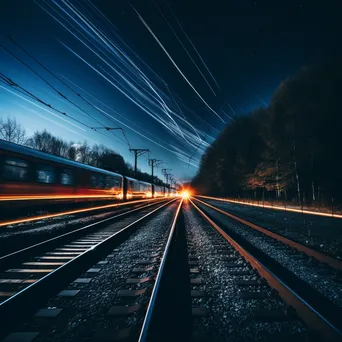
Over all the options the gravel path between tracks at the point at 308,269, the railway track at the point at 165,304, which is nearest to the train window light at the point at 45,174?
the railway track at the point at 165,304

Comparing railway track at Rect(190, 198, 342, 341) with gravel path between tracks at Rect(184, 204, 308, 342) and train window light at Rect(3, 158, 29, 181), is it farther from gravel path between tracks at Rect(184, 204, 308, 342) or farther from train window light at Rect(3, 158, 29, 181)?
train window light at Rect(3, 158, 29, 181)

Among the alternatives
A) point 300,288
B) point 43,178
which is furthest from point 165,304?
point 43,178

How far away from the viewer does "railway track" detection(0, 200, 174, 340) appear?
291cm

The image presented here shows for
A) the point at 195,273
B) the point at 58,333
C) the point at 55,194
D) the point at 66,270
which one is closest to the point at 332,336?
the point at 195,273

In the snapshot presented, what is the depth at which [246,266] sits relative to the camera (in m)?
4.65

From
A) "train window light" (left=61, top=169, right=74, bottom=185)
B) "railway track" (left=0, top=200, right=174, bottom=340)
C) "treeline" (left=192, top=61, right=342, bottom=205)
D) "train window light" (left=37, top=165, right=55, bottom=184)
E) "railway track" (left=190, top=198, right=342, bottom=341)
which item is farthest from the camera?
"treeline" (left=192, top=61, right=342, bottom=205)

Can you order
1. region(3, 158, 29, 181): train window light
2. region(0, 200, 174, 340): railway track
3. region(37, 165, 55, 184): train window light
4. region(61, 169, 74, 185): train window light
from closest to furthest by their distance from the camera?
region(0, 200, 174, 340): railway track < region(3, 158, 29, 181): train window light < region(37, 165, 55, 184): train window light < region(61, 169, 74, 185): train window light

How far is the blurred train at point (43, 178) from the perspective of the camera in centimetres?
882

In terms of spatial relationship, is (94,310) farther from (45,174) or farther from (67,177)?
(67,177)

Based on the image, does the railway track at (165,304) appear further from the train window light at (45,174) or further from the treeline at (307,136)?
the treeline at (307,136)

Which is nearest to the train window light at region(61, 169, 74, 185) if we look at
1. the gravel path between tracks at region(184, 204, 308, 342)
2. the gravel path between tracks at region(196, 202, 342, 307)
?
the gravel path between tracks at region(184, 204, 308, 342)

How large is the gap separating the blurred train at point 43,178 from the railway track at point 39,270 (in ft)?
13.5

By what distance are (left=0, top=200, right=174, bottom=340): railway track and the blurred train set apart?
4.12 m

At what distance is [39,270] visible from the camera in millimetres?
4438
